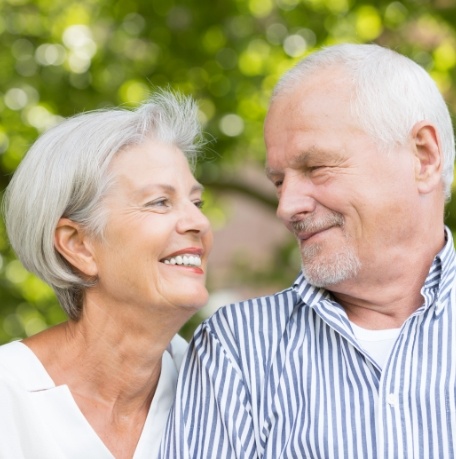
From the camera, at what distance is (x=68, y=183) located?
108 inches

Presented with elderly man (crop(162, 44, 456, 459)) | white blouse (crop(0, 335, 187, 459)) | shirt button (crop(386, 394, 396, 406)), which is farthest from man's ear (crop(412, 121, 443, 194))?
white blouse (crop(0, 335, 187, 459))

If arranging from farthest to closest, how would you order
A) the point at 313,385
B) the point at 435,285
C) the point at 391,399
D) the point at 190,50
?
the point at 190,50 → the point at 435,285 → the point at 313,385 → the point at 391,399

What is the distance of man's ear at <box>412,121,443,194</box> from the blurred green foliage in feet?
9.80

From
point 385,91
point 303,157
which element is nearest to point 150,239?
point 303,157

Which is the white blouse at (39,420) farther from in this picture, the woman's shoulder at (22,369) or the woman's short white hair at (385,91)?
the woman's short white hair at (385,91)

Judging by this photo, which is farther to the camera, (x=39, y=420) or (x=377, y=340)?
(x=377, y=340)

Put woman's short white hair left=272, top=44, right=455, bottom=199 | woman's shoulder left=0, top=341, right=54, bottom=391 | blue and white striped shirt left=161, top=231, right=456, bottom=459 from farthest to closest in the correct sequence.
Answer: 1. woman's short white hair left=272, top=44, right=455, bottom=199
2. woman's shoulder left=0, top=341, right=54, bottom=391
3. blue and white striped shirt left=161, top=231, right=456, bottom=459

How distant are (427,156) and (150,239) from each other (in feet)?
2.91

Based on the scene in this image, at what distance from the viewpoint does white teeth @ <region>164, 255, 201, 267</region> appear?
2.74 m

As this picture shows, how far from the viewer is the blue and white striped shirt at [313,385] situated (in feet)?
8.25

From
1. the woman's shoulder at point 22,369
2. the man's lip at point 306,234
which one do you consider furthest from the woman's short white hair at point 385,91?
the woman's shoulder at point 22,369

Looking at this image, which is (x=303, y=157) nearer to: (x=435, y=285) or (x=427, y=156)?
(x=427, y=156)

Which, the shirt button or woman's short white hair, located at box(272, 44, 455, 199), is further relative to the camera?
woman's short white hair, located at box(272, 44, 455, 199)

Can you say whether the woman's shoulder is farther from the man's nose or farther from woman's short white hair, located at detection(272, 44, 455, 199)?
woman's short white hair, located at detection(272, 44, 455, 199)
